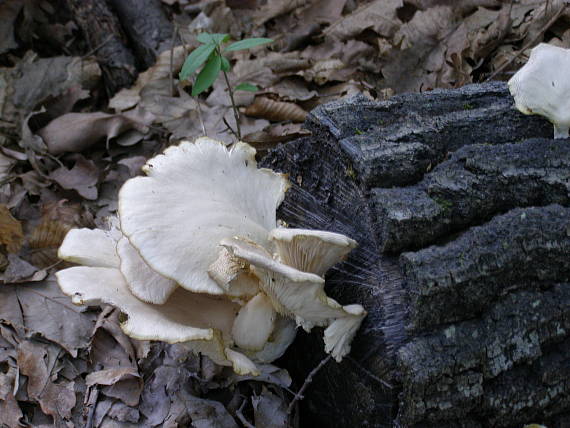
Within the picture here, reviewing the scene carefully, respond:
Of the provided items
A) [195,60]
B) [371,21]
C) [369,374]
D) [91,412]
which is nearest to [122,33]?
[371,21]

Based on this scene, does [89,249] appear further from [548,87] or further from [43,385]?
[548,87]

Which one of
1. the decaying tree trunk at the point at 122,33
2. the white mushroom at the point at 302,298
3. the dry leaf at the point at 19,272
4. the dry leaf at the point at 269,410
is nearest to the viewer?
the white mushroom at the point at 302,298

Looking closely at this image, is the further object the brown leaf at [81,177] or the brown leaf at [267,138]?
the brown leaf at [81,177]

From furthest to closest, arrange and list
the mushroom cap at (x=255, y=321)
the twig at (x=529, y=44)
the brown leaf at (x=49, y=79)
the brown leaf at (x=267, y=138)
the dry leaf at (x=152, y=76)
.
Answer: the dry leaf at (x=152, y=76), the brown leaf at (x=49, y=79), the twig at (x=529, y=44), the brown leaf at (x=267, y=138), the mushroom cap at (x=255, y=321)

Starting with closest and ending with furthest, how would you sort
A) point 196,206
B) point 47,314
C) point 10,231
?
1. point 196,206
2. point 47,314
3. point 10,231

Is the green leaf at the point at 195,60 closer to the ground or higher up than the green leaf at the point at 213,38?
closer to the ground

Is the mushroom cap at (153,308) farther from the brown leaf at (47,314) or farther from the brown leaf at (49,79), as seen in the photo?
the brown leaf at (49,79)

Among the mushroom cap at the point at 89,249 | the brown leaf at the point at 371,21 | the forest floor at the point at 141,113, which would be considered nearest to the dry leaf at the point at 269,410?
the forest floor at the point at 141,113

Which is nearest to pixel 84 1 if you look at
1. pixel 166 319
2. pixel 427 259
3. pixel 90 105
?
pixel 90 105
